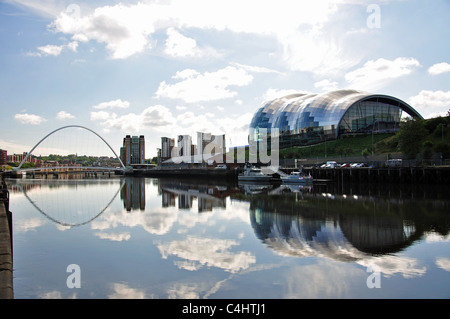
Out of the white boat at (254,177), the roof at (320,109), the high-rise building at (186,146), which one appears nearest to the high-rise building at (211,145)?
the high-rise building at (186,146)

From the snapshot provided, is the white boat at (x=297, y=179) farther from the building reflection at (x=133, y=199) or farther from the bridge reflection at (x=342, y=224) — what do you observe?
the bridge reflection at (x=342, y=224)

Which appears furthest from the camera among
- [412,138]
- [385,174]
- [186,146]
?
[186,146]

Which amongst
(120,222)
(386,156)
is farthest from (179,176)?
(120,222)

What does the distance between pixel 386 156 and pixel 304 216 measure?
1890 inches

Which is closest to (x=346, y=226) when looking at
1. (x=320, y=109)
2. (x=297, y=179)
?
(x=297, y=179)

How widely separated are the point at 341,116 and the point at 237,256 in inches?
3338

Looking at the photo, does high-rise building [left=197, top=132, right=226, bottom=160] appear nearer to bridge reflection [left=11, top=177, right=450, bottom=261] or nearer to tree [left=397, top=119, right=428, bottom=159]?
tree [left=397, top=119, right=428, bottom=159]

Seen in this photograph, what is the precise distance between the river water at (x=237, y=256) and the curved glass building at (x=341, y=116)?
240 ft

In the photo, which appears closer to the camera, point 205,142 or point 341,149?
point 341,149

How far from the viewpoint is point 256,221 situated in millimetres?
19906

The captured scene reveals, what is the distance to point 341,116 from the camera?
298 feet

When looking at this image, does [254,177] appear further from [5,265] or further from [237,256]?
[5,265]
